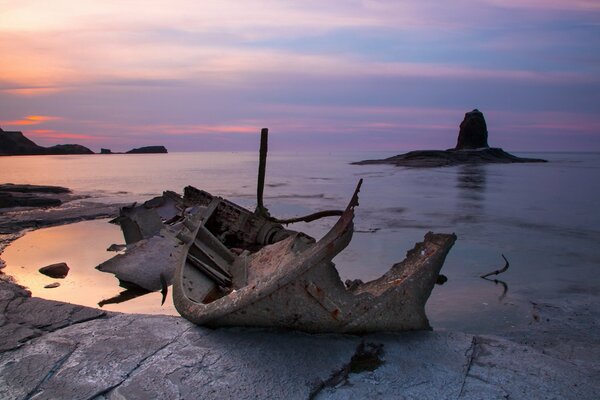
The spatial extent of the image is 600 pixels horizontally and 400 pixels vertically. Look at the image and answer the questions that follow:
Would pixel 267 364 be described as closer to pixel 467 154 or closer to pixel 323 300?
pixel 323 300

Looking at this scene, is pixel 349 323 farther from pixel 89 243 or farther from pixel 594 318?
pixel 89 243

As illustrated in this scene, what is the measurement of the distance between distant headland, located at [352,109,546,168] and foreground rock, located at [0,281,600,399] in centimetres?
5790

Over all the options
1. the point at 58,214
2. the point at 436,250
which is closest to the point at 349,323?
the point at 436,250

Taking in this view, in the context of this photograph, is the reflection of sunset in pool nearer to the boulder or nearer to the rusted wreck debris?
the rusted wreck debris

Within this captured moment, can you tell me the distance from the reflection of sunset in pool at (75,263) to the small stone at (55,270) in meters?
0.10

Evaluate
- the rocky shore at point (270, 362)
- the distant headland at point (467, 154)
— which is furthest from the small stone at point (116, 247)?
the distant headland at point (467, 154)

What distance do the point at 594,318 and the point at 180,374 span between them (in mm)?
4821

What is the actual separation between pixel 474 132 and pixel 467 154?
1543 centimetres

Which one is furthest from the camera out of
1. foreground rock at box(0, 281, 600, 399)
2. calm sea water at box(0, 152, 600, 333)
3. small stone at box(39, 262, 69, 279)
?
small stone at box(39, 262, 69, 279)

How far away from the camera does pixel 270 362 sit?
4.18 meters

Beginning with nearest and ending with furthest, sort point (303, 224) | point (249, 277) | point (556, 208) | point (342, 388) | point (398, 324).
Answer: point (342, 388)
point (398, 324)
point (249, 277)
point (303, 224)
point (556, 208)

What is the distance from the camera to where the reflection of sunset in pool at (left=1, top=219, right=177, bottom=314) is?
6707 mm

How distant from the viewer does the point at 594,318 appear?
19.1 ft

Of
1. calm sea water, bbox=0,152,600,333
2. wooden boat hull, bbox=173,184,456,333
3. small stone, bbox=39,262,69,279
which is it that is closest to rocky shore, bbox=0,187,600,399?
wooden boat hull, bbox=173,184,456,333
